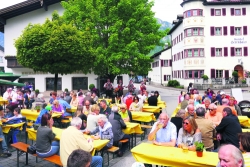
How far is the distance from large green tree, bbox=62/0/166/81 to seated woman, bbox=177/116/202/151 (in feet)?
56.6

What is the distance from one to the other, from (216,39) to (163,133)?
3829cm

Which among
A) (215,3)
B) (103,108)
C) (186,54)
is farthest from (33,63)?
(215,3)

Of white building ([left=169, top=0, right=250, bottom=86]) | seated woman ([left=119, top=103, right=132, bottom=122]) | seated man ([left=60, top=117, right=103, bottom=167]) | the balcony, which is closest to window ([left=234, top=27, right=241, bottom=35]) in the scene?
white building ([left=169, top=0, right=250, bottom=86])

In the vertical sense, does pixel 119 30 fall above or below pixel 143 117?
above

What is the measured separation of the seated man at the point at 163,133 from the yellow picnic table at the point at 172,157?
25cm

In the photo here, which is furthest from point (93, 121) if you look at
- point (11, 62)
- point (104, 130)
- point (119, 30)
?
point (11, 62)

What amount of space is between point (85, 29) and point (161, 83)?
108 feet

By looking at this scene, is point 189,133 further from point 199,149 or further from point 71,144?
point 71,144

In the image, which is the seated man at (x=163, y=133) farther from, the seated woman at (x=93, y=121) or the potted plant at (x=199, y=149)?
the seated woman at (x=93, y=121)

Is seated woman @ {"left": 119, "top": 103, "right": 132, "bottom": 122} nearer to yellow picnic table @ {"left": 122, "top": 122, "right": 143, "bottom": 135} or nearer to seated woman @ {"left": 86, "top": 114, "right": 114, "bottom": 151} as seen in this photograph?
yellow picnic table @ {"left": 122, "top": 122, "right": 143, "bottom": 135}

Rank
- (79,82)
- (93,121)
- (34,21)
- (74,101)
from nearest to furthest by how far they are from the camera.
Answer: (93,121)
(74,101)
(79,82)
(34,21)

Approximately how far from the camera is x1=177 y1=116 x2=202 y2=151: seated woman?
568 centimetres

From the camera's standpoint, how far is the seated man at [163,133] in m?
5.94

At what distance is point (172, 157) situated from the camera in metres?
4.97
